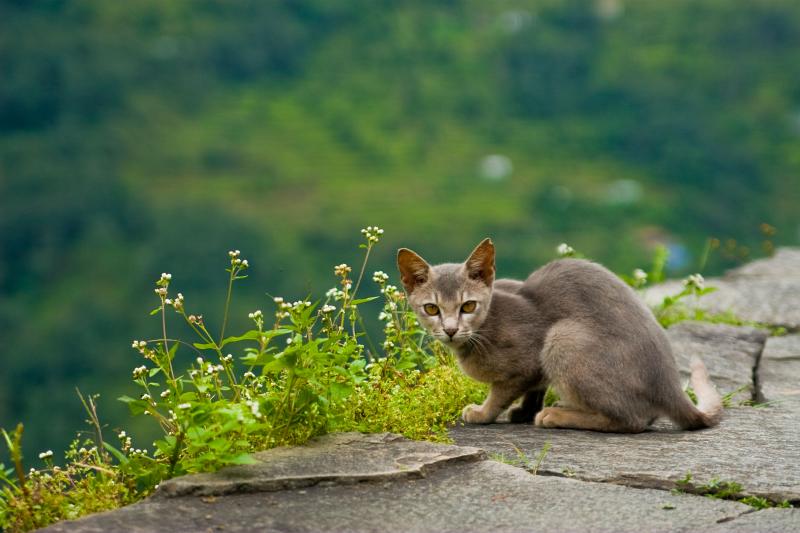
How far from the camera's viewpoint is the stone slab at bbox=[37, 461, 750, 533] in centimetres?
295

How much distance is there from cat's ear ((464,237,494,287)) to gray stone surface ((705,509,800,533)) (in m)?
1.61

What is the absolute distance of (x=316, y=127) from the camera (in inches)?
2152

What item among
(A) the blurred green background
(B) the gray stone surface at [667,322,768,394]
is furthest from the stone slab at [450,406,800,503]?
(A) the blurred green background

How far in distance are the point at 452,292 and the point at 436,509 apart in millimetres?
1429

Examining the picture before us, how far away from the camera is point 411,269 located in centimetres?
454

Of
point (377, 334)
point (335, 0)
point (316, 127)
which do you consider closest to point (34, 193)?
point (316, 127)

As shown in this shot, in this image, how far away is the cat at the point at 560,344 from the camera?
4.09 metres

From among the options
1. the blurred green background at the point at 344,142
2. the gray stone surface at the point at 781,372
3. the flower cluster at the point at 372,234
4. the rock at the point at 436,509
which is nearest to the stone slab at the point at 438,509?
the rock at the point at 436,509

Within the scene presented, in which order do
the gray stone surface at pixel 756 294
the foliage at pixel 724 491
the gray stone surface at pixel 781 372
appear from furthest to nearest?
the gray stone surface at pixel 756 294, the gray stone surface at pixel 781 372, the foliage at pixel 724 491

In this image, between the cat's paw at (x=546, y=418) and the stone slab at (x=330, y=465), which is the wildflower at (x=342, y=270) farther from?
the cat's paw at (x=546, y=418)

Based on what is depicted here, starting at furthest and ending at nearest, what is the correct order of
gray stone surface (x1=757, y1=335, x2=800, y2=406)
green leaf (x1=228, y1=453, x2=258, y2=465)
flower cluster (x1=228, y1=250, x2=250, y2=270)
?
gray stone surface (x1=757, y1=335, x2=800, y2=406), flower cluster (x1=228, y1=250, x2=250, y2=270), green leaf (x1=228, y1=453, x2=258, y2=465)

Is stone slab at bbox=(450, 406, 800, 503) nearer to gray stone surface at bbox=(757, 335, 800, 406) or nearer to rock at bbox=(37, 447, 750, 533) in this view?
rock at bbox=(37, 447, 750, 533)

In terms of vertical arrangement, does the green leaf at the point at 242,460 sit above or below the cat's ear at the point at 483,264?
below

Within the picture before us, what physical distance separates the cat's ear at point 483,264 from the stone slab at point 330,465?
99cm
